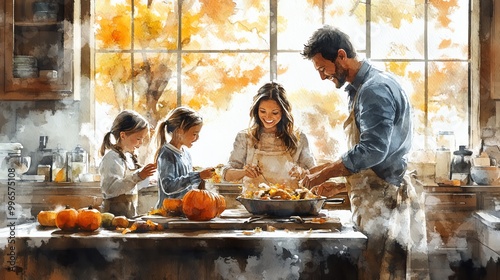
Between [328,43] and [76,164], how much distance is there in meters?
2.10

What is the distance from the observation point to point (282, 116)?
353 centimetres

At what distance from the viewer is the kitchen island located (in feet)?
7.20

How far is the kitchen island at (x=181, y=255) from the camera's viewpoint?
2.19 metres

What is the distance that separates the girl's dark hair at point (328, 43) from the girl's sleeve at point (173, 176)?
817 mm

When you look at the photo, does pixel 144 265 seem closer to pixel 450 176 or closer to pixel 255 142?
pixel 255 142

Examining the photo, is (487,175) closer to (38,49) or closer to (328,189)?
(328,189)

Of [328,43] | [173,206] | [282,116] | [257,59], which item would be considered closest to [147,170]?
[173,206]

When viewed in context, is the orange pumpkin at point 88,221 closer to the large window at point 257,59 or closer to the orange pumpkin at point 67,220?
the orange pumpkin at point 67,220

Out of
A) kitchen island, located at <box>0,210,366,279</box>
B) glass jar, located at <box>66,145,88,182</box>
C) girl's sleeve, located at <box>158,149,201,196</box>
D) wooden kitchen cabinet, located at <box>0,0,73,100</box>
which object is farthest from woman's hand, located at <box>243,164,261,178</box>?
wooden kitchen cabinet, located at <box>0,0,73,100</box>

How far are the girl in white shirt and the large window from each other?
1.00 meters

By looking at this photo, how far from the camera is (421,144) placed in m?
4.30

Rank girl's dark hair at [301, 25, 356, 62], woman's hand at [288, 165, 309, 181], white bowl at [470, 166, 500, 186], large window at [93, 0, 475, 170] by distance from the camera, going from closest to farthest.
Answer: girl's dark hair at [301, 25, 356, 62] < woman's hand at [288, 165, 309, 181] < white bowl at [470, 166, 500, 186] < large window at [93, 0, 475, 170]

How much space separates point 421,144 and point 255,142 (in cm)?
135

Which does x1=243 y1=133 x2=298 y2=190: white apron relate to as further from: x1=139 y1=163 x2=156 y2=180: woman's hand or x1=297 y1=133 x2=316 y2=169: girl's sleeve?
x1=139 y1=163 x2=156 y2=180: woman's hand
